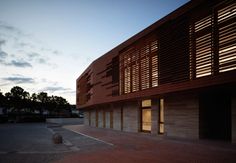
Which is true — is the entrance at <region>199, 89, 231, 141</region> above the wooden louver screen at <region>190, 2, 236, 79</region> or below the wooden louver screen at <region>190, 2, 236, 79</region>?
below

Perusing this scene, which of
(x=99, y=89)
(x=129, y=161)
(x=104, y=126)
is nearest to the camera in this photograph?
(x=129, y=161)

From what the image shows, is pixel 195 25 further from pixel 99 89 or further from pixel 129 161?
pixel 99 89

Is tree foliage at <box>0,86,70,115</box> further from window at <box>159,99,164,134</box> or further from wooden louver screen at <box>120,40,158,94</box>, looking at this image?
window at <box>159,99,164,134</box>

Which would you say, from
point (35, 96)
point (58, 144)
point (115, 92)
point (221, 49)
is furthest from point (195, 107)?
point (35, 96)

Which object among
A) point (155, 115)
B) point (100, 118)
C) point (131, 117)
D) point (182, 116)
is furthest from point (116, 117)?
point (182, 116)

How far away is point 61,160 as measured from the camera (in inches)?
429

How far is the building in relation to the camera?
1380 centimetres

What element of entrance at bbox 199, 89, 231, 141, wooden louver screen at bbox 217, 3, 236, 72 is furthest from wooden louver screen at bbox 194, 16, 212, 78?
entrance at bbox 199, 89, 231, 141

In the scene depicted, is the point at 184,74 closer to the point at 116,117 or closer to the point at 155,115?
the point at 155,115

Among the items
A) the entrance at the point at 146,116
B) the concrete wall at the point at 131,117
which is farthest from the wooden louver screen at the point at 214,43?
the concrete wall at the point at 131,117

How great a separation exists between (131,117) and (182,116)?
325 inches

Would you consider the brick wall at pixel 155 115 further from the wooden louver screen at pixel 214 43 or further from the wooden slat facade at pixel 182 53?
the wooden louver screen at pixel 214 43

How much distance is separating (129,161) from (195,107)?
26.3 feet

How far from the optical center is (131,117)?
2566cm
